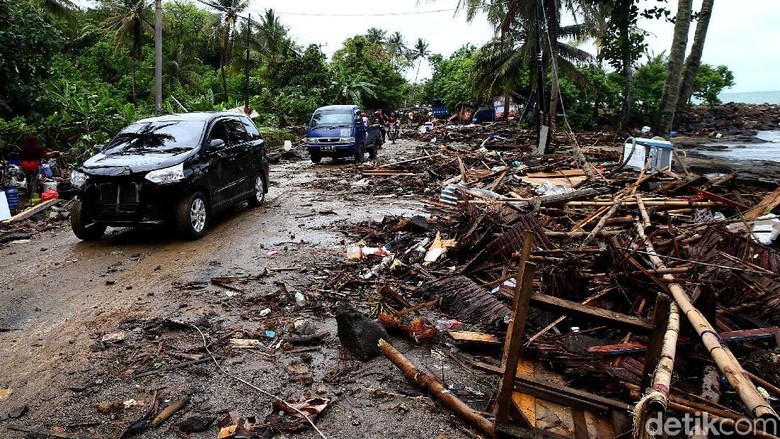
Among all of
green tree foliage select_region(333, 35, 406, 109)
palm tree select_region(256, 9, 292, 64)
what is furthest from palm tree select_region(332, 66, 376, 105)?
palm tree select_region(256, 9, 292, 64)

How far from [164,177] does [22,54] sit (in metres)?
11.1

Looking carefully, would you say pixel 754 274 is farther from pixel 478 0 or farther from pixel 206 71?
pixel 206 71

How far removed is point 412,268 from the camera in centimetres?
630

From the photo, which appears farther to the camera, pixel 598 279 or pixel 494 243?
pixel 494 243

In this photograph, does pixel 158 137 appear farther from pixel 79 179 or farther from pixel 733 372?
pixel 733 372

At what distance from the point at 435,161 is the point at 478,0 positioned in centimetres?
1042

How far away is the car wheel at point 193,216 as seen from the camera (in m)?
7.44

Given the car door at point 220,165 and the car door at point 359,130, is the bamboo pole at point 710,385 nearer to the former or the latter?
the car door at point 220,165

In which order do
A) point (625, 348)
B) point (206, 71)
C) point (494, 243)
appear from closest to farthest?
point (625, 348), point (494, 243), point (206, 71)

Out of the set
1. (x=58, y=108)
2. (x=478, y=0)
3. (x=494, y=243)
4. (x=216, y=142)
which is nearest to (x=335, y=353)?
(x=494, y=243)

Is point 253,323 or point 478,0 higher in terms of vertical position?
point 478,0

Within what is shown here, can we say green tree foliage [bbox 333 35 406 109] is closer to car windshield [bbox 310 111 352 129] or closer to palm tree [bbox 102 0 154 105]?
palm tree [bbox 102 0 154 105]

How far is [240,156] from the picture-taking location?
9.31 m

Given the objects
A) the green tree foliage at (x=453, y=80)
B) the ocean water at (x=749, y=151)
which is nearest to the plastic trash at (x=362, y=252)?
the ocean water at (x=749, y=151)
